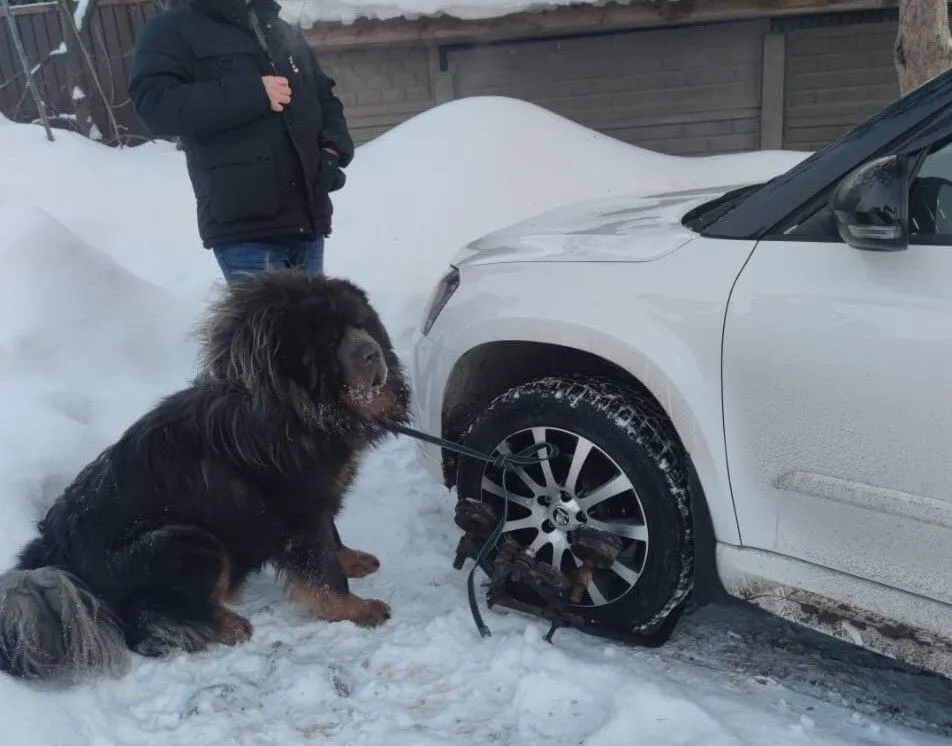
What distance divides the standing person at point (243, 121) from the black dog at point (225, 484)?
68cm

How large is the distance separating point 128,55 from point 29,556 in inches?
460

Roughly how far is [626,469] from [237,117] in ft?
7.26

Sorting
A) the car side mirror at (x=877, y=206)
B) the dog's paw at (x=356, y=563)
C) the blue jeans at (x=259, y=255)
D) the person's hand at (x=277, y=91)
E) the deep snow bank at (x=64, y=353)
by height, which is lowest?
the dog's paw at (x=356, y=563)

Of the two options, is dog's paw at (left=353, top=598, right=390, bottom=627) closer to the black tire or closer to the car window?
the black tire

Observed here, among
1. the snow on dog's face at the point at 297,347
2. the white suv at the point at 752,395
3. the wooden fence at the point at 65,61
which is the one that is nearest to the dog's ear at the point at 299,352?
the snow on dog's face at the point at 297,347

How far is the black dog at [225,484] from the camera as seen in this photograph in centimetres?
266

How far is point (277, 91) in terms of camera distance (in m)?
3.39

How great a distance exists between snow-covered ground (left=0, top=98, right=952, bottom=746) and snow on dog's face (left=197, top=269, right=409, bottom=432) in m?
0.70

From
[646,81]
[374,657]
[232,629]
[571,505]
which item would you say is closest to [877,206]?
[571,505]

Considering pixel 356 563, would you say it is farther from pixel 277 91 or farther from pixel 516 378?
pixel 277 91

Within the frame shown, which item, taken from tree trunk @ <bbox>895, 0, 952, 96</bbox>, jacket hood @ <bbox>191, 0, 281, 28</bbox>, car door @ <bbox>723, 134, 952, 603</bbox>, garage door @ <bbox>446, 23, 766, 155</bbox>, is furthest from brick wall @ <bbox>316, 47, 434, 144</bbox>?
car door @ <bbox>723, 134, 952, 603</bbox>

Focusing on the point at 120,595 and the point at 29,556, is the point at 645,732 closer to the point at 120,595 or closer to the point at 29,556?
the point at 120,595

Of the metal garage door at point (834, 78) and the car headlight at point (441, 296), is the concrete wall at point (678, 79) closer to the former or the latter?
the metal garage door at point (834, 78)

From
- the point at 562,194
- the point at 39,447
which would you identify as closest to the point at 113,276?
the point at 39,447
